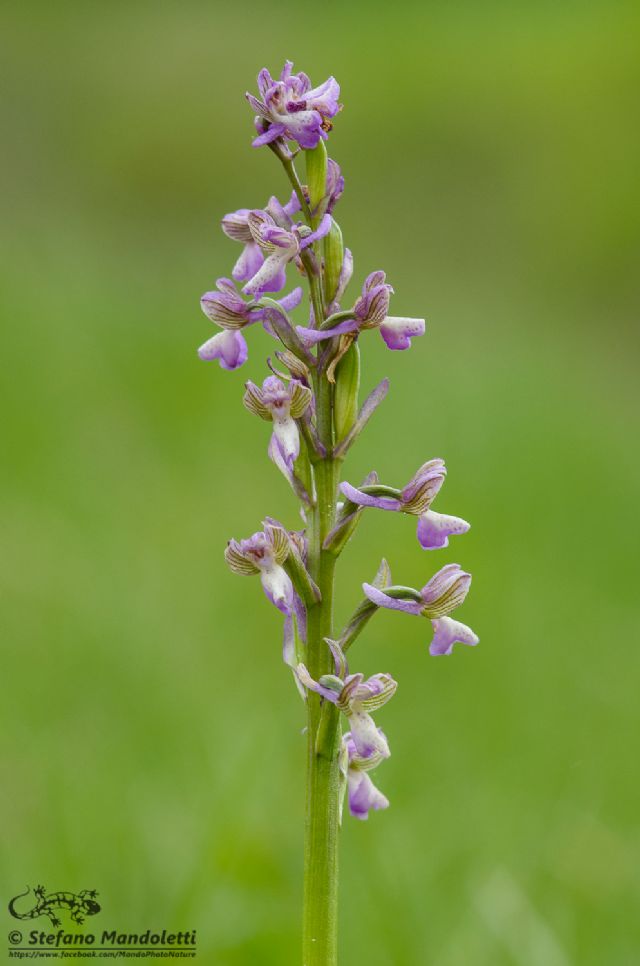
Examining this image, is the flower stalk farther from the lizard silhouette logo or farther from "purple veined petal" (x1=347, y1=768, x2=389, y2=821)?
the lizard silhouette logo

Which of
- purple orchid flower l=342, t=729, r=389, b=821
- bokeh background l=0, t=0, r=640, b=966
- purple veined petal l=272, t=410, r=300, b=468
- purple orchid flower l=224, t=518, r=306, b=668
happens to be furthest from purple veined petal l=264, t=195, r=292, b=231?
bokeh background l=0, t=0, r=640, b=966

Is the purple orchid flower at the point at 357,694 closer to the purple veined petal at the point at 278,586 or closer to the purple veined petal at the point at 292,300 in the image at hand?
the purple veined petal at the point at 278,586

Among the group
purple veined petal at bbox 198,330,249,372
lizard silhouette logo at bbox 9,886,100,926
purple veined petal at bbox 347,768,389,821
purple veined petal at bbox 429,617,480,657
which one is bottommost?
lizard silhouette logo at bbox 9,886,100,926

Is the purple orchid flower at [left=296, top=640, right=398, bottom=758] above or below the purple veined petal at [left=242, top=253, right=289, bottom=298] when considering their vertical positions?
below

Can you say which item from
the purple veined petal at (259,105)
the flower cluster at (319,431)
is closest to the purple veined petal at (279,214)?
the flower cluster at (319,431)

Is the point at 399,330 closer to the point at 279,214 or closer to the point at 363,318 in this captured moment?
the point at 363,318

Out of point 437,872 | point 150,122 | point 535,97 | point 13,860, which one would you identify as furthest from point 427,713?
point 535,97

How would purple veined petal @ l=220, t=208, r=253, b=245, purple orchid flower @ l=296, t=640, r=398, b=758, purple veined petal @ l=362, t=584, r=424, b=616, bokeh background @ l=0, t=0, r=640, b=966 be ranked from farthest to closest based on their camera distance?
bokeh background @ l=0, t=0, r=640, b=966 → purple veined petal @ l=220, t=208, r=253, b=245 → purple veined petal @ l=362, t=584, r=424, b=616 → purple orchid flower @ l=296, t=640, r=398, b=758

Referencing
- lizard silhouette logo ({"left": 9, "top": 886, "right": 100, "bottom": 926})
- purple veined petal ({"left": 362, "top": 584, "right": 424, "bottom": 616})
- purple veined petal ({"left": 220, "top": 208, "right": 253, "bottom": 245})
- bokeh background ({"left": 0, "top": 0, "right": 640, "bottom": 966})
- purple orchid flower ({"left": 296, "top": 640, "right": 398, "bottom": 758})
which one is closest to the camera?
purple orchid flower ({"left": 296, "top": 640, "right": 398, "bottom": 758})

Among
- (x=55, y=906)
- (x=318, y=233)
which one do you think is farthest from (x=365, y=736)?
(x=55, y=906)
